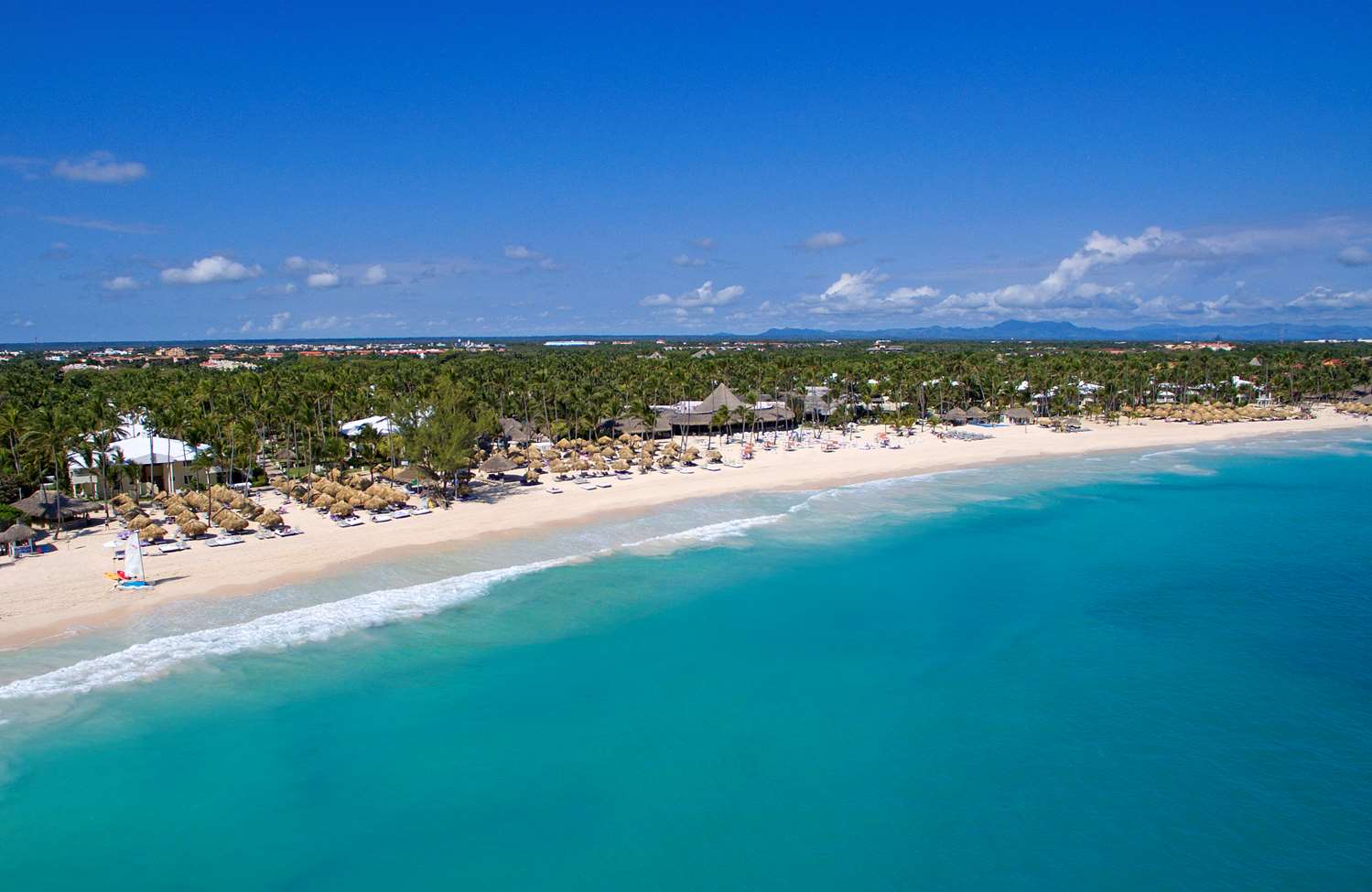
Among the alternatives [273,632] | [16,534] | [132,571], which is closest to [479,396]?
[16,534]

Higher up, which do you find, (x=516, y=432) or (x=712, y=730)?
(x=516, y=432)

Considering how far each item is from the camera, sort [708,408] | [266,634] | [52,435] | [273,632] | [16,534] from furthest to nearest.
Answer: [708,408] → [52,435] → [16,534] → [273,632] → [266,634]

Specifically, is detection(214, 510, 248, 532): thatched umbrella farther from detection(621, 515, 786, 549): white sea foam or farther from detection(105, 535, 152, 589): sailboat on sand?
detection(621, 515, 786, 549): white sea foam

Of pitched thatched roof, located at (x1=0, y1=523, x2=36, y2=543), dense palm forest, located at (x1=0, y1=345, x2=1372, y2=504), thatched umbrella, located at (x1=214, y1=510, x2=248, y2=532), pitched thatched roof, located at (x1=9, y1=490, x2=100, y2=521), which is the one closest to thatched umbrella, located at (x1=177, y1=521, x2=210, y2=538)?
thatched umbrella, located at (x1=214, y1=510, x2=248, y2=532)

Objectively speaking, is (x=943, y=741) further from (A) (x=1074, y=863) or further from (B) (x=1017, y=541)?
(B) (x=1017, y=541)

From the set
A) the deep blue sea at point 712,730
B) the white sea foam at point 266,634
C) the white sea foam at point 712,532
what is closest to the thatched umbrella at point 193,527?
the deep blue sea at point 712,730

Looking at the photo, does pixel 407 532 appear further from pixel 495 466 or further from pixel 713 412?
pixel 713 412

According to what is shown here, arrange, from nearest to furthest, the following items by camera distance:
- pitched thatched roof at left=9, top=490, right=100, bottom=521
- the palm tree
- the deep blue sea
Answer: the deep blue sea
pitched thatched roof at left=9, top=490, right=100, bottom=521
the palm tree
